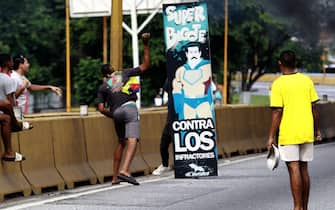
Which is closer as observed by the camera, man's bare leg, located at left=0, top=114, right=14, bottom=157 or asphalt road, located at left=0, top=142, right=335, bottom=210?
asphalt road, located at left=0, top=142, right=335, bottom=210

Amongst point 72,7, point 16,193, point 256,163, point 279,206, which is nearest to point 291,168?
point 279,206

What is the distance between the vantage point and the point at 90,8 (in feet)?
116

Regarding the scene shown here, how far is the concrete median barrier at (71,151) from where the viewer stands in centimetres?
1326

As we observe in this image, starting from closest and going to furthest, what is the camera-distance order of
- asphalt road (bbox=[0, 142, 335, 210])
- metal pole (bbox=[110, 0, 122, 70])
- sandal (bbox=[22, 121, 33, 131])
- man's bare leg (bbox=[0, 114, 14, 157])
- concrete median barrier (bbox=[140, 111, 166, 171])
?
asphalt road (bbox=[0, 142, 335, 210])
man's bare leg (bbox=[0, 114, 14, 157])
sandal (bbox=[22, 121, 33, 131])
concrete median barrier (bbox=[140, 111, 166, 171])
metal pole (bbox=[110, 0, 122, 70])

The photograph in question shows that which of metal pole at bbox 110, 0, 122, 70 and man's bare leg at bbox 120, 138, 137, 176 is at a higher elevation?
metal pole at bbox 110, 0, 122, 70

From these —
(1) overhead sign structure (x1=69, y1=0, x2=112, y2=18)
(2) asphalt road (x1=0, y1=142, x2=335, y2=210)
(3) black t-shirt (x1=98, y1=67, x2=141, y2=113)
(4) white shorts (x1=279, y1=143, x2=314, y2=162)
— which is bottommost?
(2) asphalt road (x1=0, y1=142, x2=335, y2=210)

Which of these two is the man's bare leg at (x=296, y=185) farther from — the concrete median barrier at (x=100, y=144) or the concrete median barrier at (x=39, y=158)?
the concrete median barrier at (x=100, y=144)

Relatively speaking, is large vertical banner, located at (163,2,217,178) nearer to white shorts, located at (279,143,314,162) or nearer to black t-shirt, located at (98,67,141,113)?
black t-shirt, located at (98,67,141,113)

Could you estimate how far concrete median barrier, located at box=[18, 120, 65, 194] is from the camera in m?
12.5

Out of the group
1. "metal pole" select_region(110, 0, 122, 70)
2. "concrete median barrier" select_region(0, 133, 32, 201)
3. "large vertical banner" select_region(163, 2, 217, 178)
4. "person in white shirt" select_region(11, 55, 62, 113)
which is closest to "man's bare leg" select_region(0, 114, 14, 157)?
"concrete median barrier" select_region(0, 133, 32, 201)

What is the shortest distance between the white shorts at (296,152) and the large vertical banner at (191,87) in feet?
12.8

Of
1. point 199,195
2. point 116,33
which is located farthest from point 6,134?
point 116,33

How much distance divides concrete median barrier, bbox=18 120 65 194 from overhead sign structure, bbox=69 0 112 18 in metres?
21.9

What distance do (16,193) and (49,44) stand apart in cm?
4937
